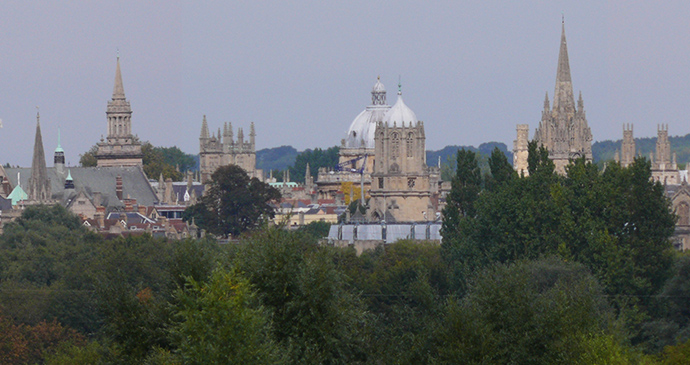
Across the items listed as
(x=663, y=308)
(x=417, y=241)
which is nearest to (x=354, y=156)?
(x=417, y=241)

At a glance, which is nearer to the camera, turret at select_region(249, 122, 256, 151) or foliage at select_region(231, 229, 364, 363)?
foliage at select_region(231, 229, 364, 363)

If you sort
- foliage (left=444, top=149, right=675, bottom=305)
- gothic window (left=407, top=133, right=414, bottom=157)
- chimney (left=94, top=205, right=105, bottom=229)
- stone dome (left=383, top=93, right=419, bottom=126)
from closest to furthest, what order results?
1. foliage (left=444, top=149, right=675, bottom=305)
2. gothic window (left=407, top=133, right=414, bottom=157)
3. chimney (left=94, top=205, right=105, bottom=229)
4. stone dome (left=383, top=93, right=419, bottom=126)

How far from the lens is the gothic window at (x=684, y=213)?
115 metres

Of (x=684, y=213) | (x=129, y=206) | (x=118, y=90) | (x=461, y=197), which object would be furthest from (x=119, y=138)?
(x=461, y=197)

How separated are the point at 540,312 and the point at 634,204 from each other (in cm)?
2190

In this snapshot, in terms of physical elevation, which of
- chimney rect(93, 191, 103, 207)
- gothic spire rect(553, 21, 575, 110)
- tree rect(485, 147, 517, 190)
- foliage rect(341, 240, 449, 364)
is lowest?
chimney rect(93, 191, 103, 207)

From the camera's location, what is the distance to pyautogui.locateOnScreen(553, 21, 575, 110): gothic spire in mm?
154250

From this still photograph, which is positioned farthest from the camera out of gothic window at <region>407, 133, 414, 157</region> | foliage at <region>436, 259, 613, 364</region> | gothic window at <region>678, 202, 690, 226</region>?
gothic window at <region>407, 133, 414, 157</region>

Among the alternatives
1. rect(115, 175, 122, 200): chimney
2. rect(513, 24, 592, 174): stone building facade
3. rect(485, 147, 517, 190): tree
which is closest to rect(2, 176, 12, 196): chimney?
rect(115, 175, 122, 200): chimney

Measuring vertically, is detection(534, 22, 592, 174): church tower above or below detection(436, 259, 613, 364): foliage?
above

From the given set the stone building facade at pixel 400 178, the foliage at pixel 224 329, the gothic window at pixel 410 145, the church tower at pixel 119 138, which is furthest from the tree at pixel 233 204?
the foliage at pixel 224 329

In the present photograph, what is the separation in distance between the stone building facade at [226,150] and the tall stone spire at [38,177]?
28.5 metres

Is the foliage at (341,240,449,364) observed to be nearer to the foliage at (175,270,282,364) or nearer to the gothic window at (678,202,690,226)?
the foliage at (175,270,282,364)

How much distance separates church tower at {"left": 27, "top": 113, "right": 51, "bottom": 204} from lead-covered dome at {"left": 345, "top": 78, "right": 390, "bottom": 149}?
26.5 meters
